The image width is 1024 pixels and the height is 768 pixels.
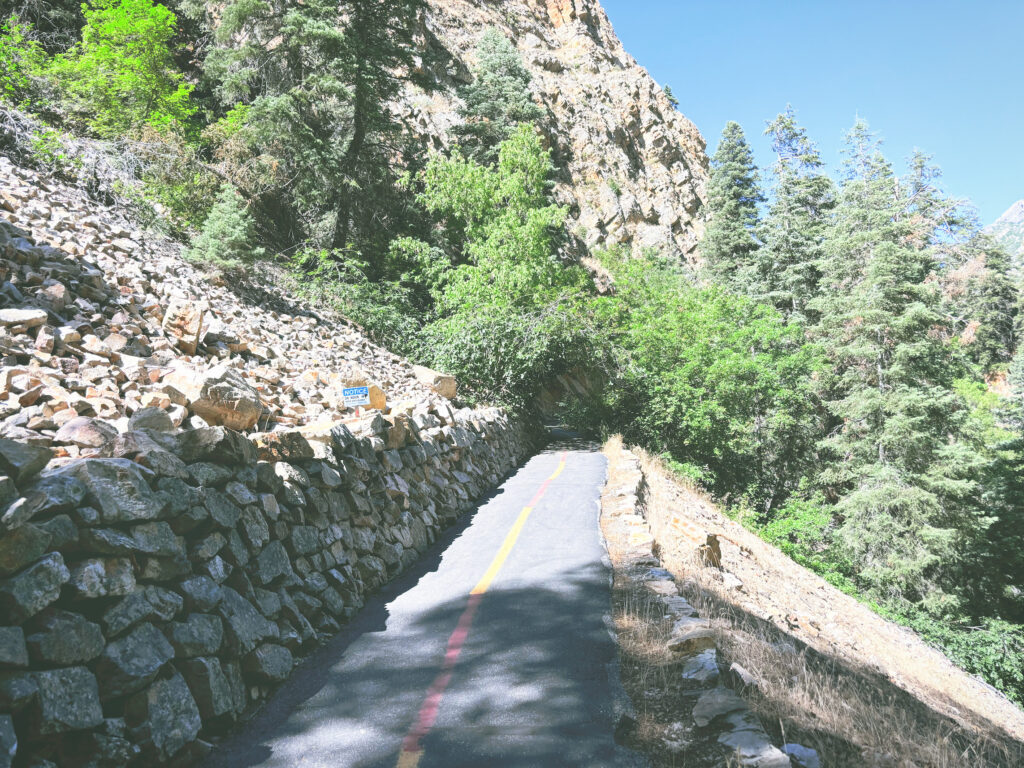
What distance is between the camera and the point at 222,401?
5102 mm

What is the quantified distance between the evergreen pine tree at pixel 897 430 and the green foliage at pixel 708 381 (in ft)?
6.73

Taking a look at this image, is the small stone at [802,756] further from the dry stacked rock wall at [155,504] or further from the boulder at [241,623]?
the boulder at [241,623]

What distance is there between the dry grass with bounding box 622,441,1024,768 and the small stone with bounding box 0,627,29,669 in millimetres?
4216

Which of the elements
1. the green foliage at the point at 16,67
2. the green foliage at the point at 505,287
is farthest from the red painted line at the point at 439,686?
the green foliage at the point at 16,67

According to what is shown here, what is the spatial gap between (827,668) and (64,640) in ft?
21.3

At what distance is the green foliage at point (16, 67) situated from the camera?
12.3 metres

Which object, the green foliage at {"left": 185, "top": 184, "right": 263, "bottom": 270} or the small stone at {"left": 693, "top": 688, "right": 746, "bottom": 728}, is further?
the green foliage at {"left": 185, "top": 184, "right": 263, "bottom": 270}

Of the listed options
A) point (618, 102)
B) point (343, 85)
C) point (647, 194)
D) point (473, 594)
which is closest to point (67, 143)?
point (343, 85)

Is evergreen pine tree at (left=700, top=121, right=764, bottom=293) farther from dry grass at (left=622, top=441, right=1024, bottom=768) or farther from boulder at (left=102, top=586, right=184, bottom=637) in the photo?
boulder at (left=102, top=586, right=184, bottom=637)

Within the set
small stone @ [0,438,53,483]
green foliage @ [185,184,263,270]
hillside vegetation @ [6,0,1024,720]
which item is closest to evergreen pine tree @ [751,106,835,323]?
hillside vegetation @ [6,0,1024,720]

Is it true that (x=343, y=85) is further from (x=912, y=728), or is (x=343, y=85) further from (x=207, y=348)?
(x=912, y=728)

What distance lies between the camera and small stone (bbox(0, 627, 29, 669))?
8.33 ft

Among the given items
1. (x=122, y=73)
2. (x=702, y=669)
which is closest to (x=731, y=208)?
(x=122, y=73)

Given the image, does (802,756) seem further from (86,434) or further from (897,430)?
Answer: (897,430)
